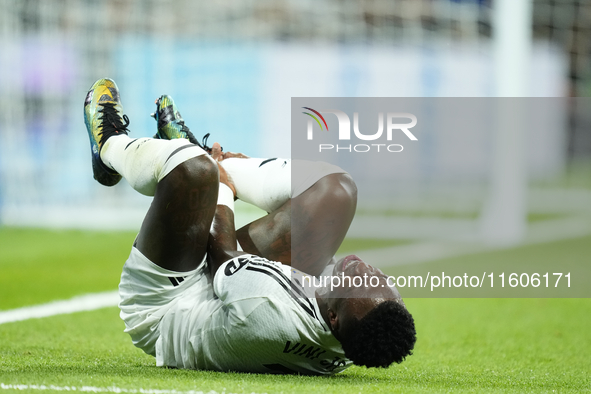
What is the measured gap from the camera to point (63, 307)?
5.07 meters

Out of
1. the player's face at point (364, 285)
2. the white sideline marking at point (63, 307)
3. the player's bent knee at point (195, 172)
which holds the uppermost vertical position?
the player's bent knee at point (195, 172)

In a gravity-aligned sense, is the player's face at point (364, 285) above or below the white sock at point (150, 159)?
below

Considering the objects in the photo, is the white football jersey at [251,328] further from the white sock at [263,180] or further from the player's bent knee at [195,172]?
the white sock at [263,180]

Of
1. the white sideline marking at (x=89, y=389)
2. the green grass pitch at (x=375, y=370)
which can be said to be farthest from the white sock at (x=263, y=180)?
the white sideline marking at (x=89, y=389)

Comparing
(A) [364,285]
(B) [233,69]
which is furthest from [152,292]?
(B) [233,69]

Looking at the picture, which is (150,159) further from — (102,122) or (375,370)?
(375,370)

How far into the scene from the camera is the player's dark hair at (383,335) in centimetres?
238

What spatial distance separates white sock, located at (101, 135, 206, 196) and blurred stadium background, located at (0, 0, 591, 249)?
7.34m

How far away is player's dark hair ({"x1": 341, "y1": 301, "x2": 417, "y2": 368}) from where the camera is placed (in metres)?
2.38

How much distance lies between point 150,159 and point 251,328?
0.75 m

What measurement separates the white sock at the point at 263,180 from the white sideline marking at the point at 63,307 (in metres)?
1.79

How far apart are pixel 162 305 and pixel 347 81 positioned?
878 centimetres

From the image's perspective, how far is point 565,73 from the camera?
1166 cm

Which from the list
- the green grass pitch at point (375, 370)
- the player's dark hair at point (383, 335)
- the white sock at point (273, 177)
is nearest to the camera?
the player's dark hair at point (383, 335)
